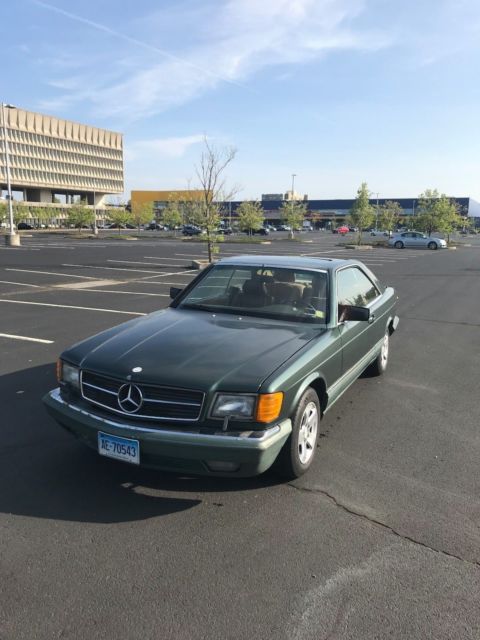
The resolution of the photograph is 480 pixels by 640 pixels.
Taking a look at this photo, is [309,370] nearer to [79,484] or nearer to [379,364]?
[79,484]

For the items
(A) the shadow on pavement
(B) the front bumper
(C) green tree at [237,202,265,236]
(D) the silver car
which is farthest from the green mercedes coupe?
(C) green tree at [237,202,265,236]

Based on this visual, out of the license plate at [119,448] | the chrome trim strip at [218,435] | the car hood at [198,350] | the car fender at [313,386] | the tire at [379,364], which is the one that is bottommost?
the tire at [379,364]

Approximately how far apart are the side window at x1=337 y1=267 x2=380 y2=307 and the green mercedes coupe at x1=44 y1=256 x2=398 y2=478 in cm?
11

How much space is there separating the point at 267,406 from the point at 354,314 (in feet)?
5.01

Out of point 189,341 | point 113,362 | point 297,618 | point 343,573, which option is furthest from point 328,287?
point 297,618

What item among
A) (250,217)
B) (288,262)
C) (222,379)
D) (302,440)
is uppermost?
(250,217)

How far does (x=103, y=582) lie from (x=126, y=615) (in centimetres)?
27

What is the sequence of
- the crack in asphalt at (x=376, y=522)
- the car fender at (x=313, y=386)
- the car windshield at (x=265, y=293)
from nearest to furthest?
the crack in asphalt at (x=376, y=522), the car fender at (x=313, y=386), the car windshield at (x=265, y=293)

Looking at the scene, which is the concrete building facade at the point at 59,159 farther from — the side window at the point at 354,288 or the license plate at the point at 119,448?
the license plate at the point at 119,448

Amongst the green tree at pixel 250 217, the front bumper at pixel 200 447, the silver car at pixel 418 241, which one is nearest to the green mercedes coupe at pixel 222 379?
the front bumper at pixel 200 447

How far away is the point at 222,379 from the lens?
3113mm

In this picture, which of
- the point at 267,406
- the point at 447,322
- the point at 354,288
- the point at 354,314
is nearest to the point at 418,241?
the point at 447,322

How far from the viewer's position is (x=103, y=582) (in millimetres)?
2541

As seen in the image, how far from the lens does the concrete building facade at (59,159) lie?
106 m
